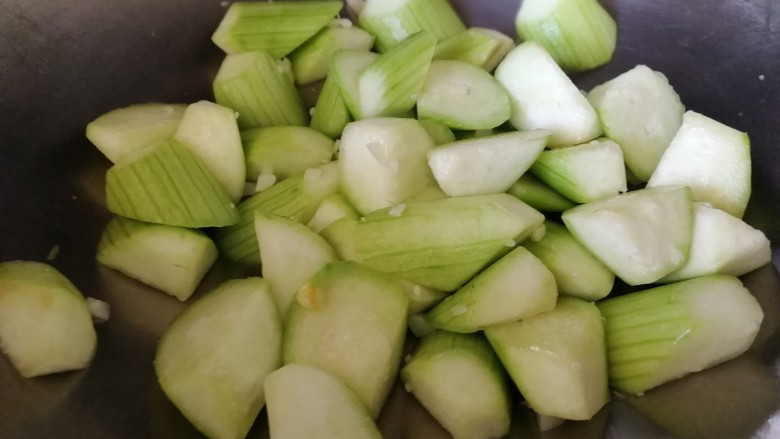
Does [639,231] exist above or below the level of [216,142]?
below

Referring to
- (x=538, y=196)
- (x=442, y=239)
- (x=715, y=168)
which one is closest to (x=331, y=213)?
(x=442, y=239)

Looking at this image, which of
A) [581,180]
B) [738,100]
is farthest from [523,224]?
[738,100]

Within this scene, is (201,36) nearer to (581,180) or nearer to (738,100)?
→ (581,180)

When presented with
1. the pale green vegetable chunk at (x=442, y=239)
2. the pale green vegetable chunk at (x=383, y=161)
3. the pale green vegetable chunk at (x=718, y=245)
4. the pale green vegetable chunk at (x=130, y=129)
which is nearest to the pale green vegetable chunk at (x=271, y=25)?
the pale green vegetable chunk at (x=130, y=129)

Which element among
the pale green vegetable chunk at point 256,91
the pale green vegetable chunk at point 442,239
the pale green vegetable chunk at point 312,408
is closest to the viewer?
the pale green vegetable chunk at point 312,408

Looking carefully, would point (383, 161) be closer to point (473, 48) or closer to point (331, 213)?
point (331, 213)

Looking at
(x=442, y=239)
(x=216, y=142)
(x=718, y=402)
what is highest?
(x=216, y=142)

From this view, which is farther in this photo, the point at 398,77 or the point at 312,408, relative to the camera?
the point at 398,77

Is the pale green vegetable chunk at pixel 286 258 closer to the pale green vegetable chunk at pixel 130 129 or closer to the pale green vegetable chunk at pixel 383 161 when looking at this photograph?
the pale green vegetable chunk at pixel 383 161

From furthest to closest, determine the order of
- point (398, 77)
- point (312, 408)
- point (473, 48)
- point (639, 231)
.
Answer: point (473, 48) < point (398, 77) < point (639, 231) < point (312, 408)

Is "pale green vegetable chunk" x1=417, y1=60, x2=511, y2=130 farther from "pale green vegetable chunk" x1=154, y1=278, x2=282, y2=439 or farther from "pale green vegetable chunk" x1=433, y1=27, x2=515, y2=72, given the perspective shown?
"pale green vegetable chunk" x1=154, y1=278, x2=282, y2=439

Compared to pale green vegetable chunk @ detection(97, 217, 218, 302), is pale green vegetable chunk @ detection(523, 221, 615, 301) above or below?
below

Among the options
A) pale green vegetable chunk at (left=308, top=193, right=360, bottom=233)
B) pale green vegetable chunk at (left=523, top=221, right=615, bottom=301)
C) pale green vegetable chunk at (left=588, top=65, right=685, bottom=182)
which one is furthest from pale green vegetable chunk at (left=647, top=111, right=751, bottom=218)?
pale green vegetable chunk at (left=308, top=193, right=360, bottom=233)
